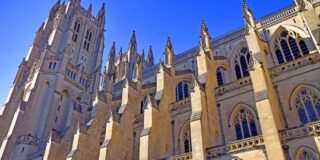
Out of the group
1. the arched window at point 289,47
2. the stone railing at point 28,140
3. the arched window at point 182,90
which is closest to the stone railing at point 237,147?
the arched window at point 289,47

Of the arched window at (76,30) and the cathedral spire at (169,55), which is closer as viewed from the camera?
the cathedral spire at (169,55)

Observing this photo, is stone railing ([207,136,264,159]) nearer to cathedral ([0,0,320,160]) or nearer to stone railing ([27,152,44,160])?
cathedral ([0,0,320,160])

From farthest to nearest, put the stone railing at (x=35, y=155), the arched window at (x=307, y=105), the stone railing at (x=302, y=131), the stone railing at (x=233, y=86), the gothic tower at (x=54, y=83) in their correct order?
the gothic tower at (x=54, y=83) < the stone railing at (x=35, y=155) < the stone railing at (x=233, y=86) < the arched window at (x=307, y=105) < the stone railing at (x=302, y=131)

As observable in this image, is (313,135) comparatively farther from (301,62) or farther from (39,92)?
(39,92)

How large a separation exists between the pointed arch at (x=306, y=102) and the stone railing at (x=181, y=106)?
21.7ft

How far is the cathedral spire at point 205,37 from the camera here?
2050cm

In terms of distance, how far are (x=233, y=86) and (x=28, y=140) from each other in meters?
22.2

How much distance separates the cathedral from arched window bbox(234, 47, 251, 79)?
91mm

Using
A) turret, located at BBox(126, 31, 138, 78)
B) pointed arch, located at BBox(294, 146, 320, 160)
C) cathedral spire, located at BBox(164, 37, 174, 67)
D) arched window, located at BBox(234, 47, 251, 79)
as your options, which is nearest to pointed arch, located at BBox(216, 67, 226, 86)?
arched window, located at BBox(234, 47, 251, 79)

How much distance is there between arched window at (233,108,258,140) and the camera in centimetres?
1561

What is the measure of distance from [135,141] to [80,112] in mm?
10515

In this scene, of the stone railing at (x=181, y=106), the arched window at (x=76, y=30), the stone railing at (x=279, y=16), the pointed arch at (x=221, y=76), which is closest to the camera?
the stone railing at (x=181, y=106)

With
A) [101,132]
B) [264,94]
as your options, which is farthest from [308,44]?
[101,132]

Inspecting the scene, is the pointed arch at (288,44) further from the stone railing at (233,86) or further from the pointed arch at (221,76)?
the stone railing at (233,86)
